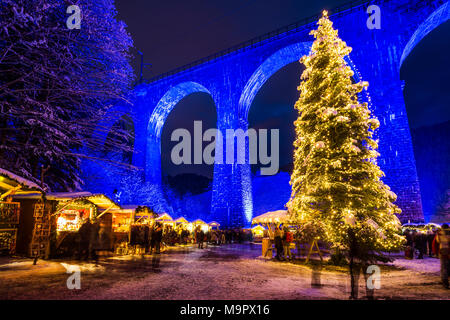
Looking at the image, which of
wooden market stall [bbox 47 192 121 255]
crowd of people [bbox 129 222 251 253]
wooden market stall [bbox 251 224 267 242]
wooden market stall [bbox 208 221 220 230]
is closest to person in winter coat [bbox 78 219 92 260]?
wooden market stall [bbox 47 192 121 255]

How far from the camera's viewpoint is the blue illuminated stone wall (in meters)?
16.8

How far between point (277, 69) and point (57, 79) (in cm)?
2168

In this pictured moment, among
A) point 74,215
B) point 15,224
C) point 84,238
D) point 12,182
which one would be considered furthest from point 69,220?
point 12,182

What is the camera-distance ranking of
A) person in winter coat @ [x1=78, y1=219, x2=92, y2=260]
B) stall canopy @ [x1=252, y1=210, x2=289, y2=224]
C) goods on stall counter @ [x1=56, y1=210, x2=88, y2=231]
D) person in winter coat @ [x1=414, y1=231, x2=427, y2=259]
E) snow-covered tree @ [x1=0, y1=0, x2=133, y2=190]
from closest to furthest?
snow-covered tree @ [x1=0, y1=0, x2=133, y2=190] → person in winter coat @ [x1=78, y1=219, x2=92, y2=260] → goods on stall counter @ [x1=56, y1=210, x2=88, y2=231] → stall canopy @ [x1=252, y1=210, x2=289, y2=224] → person in winter coat @ [x1=414, y1=231, x2=427, y2=259]

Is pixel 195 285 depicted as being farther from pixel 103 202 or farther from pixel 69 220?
pixel 69 220

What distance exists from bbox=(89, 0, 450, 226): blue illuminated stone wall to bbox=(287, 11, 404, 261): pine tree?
8.75 m

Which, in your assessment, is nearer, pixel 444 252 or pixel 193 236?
pixel 444 252

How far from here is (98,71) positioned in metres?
8.73

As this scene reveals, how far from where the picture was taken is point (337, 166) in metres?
8.98

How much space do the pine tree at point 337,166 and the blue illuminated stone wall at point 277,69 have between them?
8746 mm

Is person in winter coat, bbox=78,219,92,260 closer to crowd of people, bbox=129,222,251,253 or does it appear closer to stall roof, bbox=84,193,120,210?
stall roof, bbox=84,193,120,210

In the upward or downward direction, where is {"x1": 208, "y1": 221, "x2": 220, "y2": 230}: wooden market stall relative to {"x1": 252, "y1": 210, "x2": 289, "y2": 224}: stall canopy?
downward

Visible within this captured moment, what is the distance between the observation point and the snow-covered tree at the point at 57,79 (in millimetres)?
7137
